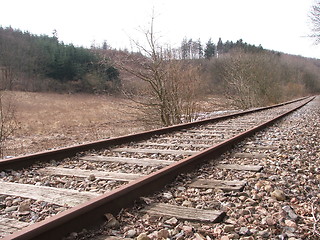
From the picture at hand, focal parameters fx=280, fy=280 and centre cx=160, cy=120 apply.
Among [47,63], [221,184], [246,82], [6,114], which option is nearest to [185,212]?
[221,184]

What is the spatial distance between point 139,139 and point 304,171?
304cm

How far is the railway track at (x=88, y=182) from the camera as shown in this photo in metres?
1.80

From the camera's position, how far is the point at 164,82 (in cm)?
1167

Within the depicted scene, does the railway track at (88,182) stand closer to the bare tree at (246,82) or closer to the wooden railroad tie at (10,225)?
the wooden railroad tie at (10,225)

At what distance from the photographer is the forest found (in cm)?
1140

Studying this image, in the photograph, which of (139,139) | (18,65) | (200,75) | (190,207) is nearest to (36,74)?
(18,65)

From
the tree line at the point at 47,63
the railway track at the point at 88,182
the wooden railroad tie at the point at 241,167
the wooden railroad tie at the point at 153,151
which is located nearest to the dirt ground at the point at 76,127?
the wooden railroad tie at the point at 153,151

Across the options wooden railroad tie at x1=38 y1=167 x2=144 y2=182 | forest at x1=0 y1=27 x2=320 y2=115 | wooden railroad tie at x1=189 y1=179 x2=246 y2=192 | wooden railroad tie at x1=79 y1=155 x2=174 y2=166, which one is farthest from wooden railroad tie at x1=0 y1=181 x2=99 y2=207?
forest at x1=0 y1=27 x2=320 y2=115

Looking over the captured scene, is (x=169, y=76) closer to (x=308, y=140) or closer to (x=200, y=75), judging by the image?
(x=200, y=75)

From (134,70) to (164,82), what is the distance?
1353 mm

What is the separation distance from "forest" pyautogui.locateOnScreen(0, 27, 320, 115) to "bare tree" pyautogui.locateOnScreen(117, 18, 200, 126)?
0.04 meters

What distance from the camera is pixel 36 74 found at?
52.3 metres

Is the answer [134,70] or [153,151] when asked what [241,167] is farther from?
[134,70]

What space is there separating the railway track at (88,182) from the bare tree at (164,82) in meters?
6.69
